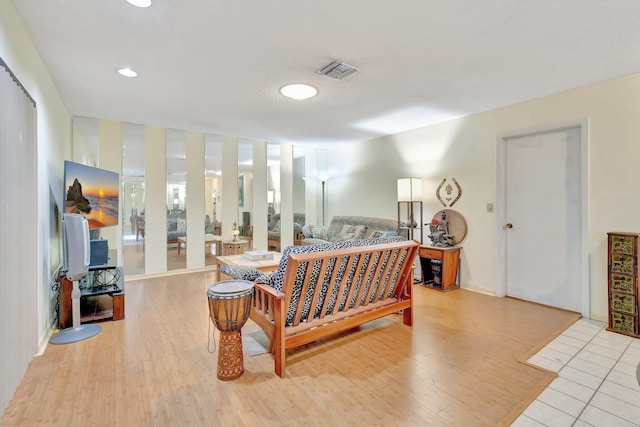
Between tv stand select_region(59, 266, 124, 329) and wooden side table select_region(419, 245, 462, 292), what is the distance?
3.90 metres

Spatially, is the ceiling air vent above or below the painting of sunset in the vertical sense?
above

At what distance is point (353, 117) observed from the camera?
4426 mm

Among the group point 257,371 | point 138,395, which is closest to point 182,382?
point 138,395

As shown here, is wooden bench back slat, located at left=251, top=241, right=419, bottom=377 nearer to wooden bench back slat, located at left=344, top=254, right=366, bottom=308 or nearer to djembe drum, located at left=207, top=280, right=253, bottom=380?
wooden bench back slat, located at left=344, top=254, right=366, bottom=308

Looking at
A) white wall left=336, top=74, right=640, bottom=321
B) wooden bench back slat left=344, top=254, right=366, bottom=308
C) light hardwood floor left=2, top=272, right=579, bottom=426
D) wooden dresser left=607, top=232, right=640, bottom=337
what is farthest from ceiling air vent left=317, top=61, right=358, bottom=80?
wooden dresser left=607, top=232, right=640, bottom=337

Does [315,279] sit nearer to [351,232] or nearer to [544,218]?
[544,218]

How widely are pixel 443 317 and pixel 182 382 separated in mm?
2571

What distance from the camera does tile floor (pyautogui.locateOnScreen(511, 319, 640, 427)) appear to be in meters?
1.72

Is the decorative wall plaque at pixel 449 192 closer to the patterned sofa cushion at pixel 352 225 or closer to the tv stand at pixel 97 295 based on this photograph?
the patterned sofa cushion at pixel 352 225

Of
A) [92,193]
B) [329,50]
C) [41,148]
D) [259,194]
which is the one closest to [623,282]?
[329,50]

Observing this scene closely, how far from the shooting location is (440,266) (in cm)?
429

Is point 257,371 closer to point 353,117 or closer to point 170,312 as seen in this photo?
point 170,312

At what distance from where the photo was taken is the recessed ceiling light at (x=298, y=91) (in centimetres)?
324

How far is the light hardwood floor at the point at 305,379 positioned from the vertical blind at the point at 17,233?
227mm
